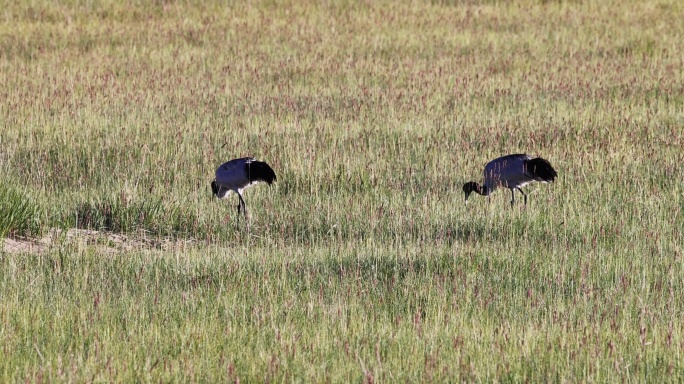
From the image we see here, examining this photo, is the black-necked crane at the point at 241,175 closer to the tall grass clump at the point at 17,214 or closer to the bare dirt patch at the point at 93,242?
the bare dirt patch at the point at 93,242

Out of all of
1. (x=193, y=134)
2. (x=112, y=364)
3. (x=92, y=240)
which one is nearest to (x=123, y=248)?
(x=92, y=240)

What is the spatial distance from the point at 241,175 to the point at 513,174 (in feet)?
8.50

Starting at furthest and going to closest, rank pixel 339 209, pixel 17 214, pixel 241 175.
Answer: pixel 241 175 < pixel 339 209 < pixel 17 214

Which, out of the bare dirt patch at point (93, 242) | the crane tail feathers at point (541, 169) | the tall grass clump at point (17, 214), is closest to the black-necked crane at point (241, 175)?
the bare dirt patch at point (93, 242)

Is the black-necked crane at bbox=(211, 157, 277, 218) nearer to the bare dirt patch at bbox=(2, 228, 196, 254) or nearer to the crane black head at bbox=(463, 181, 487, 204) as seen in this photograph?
the bare dirt patch at bbox=(2, 228, 196, 254)

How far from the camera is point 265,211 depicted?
9289 mm

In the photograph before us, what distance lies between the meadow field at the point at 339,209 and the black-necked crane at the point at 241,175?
186 millimetres

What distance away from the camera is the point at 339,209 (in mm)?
9086

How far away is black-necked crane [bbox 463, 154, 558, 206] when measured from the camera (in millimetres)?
9297

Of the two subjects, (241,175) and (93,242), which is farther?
(241,175)

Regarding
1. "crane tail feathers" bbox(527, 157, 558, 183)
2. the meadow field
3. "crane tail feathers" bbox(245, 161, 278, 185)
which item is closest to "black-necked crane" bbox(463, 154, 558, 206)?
"crane tail feathers" bbox(527, 157, 558, 183)

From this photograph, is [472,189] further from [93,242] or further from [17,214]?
[17,214]

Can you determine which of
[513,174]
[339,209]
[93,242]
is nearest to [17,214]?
[93,242]

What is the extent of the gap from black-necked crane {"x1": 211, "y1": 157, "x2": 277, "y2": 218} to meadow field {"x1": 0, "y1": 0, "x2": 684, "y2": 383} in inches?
7.3
